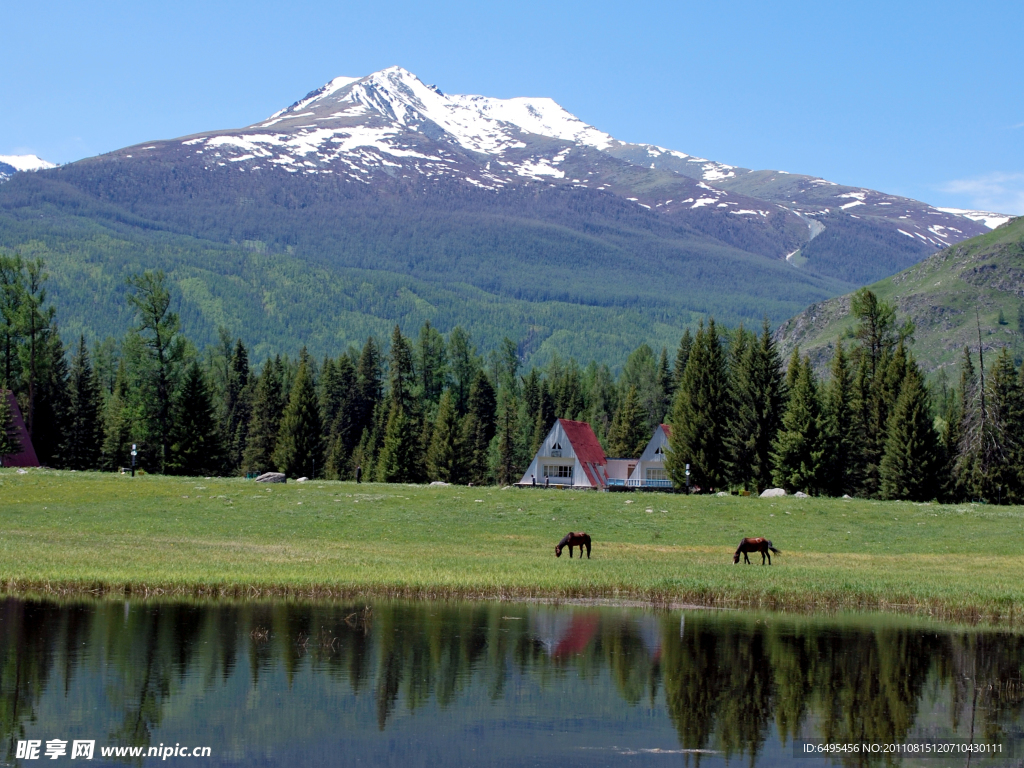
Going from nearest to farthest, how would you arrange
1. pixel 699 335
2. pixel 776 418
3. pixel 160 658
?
1. pixel 160 658
2. pixel 776 418
3. pixel 699 335

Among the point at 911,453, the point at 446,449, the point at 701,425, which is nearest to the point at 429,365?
the point at 446,449

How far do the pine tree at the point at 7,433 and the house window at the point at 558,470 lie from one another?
50824 millimetres

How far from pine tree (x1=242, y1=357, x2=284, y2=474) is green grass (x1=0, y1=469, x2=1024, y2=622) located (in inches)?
1742

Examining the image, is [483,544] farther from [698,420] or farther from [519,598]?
[698,420]

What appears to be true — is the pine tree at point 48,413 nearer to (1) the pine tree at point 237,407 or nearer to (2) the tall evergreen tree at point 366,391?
(1) the pine tree at point 237,407

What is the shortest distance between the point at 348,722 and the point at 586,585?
15470mm

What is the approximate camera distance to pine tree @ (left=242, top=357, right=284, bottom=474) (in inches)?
4513

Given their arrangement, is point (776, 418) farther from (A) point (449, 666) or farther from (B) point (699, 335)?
(A) point (449, 666)

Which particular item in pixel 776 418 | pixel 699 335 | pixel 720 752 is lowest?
pixel 720 752

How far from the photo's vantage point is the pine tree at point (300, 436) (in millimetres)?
105062

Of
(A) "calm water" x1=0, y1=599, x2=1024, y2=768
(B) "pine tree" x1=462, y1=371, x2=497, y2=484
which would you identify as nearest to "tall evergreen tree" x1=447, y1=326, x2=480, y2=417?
(B) "pine tree" x1=462, y1=371, x2=497, y2=484

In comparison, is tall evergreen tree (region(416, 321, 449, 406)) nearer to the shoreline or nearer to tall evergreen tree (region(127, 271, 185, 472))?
tall evergreen tree (region(127, 271, 185, 472))

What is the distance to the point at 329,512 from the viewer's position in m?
54.9

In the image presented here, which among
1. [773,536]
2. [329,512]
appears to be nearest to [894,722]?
[773,536]
